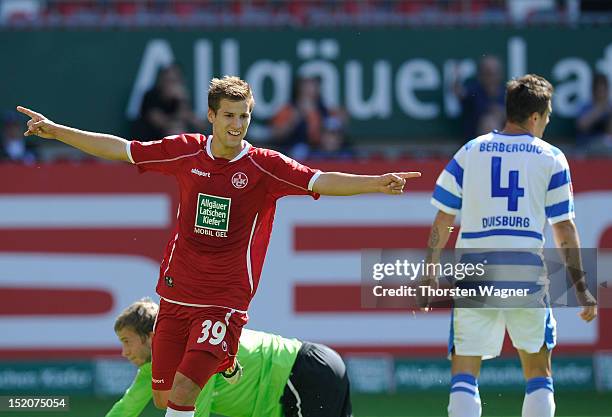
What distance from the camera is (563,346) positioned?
9.79 meters

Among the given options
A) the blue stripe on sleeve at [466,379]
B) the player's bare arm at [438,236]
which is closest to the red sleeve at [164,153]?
the player's bare arm at [438,236]

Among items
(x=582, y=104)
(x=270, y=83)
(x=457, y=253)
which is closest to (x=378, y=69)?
(x=270, y=83)

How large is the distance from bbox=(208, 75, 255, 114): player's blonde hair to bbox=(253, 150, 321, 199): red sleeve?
30cm

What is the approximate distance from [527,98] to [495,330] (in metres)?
1.25

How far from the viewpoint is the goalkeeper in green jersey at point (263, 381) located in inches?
253

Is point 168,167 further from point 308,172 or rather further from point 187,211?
point 308,172

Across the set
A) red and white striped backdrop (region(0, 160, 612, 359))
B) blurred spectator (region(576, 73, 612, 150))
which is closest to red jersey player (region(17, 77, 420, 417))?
red and white striped backdrop (region(0, 160, 612, 359))

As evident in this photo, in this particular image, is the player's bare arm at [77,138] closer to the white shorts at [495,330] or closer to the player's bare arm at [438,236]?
the player's bare arm at [438,236]

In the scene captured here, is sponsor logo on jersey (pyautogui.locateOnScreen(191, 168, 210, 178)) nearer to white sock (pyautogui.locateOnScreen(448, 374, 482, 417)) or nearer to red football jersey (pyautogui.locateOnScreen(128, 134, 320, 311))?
red football jersey (pyautogui.locateOnScreen(128, 134, 320, 311))

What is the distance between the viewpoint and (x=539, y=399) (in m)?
6.34

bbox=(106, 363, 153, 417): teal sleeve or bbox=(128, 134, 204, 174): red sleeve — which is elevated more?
bbox=(128, 134, 204, 174): red sleeve

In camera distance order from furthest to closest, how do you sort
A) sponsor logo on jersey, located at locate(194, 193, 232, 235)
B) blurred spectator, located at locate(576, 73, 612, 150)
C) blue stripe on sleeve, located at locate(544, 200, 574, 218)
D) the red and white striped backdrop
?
1. blurred spectator, located at locate(576, 73, 612, 150)
2. the red and white striped backdrop
3. blue stripe on sleeve, located at locate(544, 200, 574, 218)
4. sponsor logo on jersey, located at locate(194, 193, 232, 235)

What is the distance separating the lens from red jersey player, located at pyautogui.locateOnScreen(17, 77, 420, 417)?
596 centimetres

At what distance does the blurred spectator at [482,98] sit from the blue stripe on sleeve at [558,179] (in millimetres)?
4076
